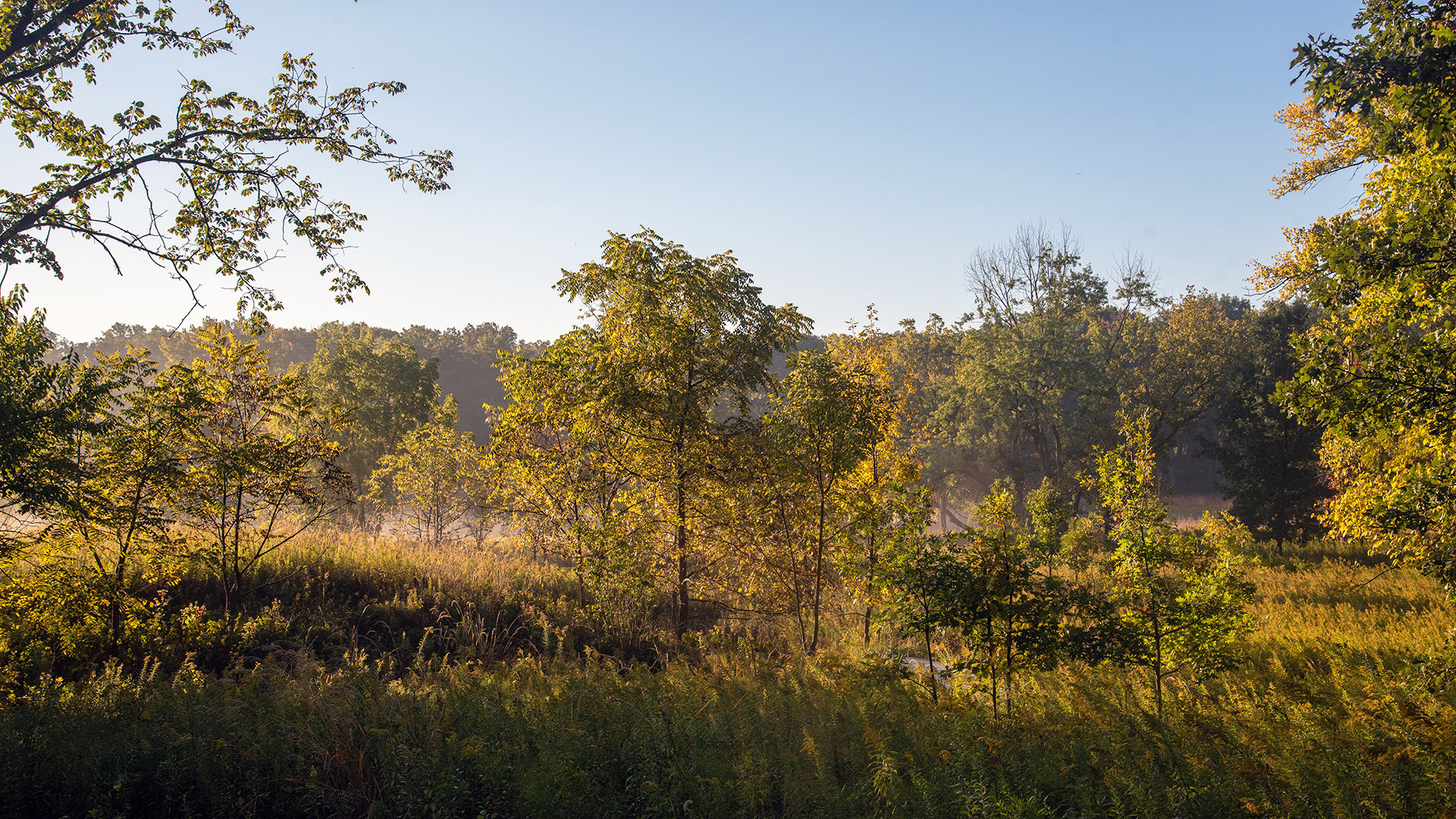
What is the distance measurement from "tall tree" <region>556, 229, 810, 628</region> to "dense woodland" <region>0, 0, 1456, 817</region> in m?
0.06

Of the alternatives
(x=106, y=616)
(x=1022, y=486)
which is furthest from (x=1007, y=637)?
(x=1022, y=486)

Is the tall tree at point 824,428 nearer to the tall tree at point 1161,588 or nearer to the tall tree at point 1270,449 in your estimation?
the tall tree at point 1161,588

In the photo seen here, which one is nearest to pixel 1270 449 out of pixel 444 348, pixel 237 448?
pixel 237 448

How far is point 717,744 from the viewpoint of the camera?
18.3ft

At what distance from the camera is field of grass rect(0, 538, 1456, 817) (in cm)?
448

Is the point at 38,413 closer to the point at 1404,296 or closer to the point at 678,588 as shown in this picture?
the point at 678,588

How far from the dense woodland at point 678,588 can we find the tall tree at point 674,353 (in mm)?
65

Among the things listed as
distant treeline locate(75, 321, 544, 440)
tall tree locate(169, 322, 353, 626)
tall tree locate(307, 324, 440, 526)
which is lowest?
tall tree locate(169, 322, 353, 626)

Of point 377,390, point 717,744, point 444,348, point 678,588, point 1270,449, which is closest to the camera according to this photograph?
point 717,744

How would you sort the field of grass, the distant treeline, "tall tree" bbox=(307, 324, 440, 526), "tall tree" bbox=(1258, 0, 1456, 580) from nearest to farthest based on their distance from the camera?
the field of grass
"tall tree" bbox=(1258, 0, 1456, 580)
"tall tree" bbox=(307, 324, 440, 526)
the distant treeline

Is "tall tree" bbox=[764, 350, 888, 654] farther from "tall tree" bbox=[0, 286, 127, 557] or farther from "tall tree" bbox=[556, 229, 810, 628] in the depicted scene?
"tall tree" bbox=[0, 286, 127, 557]

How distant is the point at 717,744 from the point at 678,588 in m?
4.78

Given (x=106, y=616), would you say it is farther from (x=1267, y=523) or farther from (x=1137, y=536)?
(x=1267, y=523)

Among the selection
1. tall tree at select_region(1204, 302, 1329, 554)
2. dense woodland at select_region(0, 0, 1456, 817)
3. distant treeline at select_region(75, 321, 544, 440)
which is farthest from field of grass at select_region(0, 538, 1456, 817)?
distant treeline at select_region(75, 321, 544, 440)
